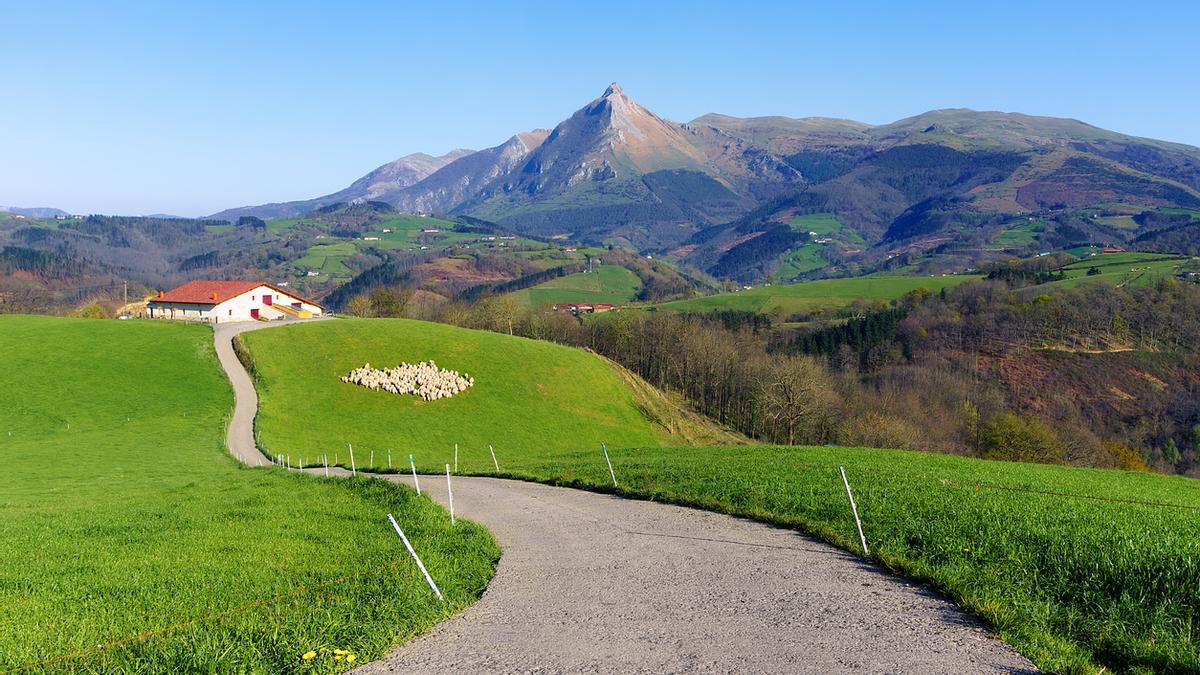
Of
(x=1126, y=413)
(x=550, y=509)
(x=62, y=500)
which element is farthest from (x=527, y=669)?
(x=1126, y=413)

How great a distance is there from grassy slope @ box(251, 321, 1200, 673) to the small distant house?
76.8m

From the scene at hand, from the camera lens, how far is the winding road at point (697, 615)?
983 cm

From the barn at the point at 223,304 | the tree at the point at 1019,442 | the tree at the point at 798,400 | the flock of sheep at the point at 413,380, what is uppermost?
the barn at the point at 223,304

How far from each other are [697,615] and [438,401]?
6045 centimetres

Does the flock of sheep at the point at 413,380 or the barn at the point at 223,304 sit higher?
the barn at the point at 223,304

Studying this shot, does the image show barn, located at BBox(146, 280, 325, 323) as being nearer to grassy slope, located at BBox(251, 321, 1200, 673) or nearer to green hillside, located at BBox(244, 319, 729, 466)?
green hillside, located at BBox(244, 319, 729, 466)

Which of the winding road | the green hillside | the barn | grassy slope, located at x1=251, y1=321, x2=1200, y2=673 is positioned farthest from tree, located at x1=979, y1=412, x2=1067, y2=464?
the barn

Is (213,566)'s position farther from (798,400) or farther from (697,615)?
(798,400)

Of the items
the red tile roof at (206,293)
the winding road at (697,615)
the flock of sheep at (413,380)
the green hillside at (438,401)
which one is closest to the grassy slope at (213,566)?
the winding road at (697,615)

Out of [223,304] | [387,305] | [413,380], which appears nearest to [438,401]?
[413,380]

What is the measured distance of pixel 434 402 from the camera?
69.1 meters

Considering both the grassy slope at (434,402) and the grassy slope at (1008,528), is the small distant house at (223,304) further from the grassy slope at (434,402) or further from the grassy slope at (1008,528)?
the grassy slope at (1008,528)

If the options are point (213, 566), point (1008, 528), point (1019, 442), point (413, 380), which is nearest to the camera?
point (1008, 528)

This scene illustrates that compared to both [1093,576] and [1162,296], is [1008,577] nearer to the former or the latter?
[1093,576]
